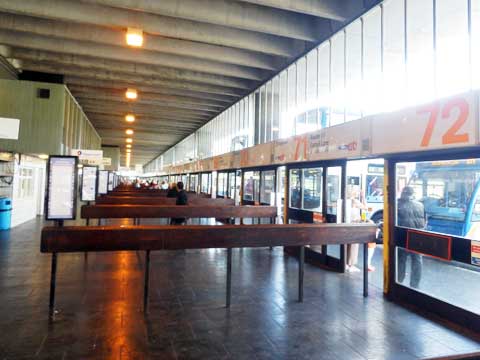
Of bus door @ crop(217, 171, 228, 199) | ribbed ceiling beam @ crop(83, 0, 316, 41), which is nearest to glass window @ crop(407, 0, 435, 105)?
ribbed ceiling beam @ crop(83, 0, 316, 41)

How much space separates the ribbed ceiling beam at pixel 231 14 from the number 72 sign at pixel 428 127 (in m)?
2.60

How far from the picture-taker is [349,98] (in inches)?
Result: 210

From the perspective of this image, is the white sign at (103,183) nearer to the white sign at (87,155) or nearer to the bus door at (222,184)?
the white sign at (87,155)

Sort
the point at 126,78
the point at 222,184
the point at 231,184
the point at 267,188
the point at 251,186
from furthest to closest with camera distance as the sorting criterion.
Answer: the point at 222,184, the point at 231,184, the point at 251,186, the point at 267,188, the point at 126,78

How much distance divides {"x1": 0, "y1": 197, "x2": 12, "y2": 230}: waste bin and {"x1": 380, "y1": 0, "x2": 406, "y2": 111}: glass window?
909 centimetres

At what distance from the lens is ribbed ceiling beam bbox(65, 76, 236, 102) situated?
29.1ft

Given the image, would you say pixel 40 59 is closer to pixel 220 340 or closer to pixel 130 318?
pixel 130 318

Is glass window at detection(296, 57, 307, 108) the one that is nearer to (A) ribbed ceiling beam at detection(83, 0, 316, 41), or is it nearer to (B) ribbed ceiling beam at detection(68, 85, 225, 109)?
(A) ribbed ceiling beam at detection(83, 0, 316, 41)

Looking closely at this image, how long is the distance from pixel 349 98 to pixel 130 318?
4.40 m

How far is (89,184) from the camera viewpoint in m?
10.2

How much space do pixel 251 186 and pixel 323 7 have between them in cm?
518

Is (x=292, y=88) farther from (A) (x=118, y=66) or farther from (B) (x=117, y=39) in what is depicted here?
(A) (x=118, y=66)

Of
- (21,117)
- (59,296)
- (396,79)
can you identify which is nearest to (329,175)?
(396,79)

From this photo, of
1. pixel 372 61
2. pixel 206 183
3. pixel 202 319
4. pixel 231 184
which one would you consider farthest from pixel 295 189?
pixel 206 183
